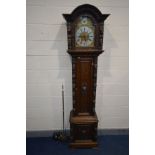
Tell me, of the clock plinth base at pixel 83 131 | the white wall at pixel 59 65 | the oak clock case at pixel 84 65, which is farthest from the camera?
the white wall at pixel 59 65

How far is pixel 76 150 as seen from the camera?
3.02m

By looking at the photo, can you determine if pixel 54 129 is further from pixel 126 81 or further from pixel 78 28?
pixel 78 28

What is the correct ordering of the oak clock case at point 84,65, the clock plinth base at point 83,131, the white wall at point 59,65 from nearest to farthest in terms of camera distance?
1. the oak clock case at point 84,65
2. the clock plinth base at point 83,131
3. the white wall at point 59,65

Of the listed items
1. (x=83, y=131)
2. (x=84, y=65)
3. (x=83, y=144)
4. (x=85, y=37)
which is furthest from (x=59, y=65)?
(x=83, y=144)

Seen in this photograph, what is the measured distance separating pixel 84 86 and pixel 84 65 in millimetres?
287

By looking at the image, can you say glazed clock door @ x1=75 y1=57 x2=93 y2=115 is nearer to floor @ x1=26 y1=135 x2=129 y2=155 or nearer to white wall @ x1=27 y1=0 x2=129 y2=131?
A: white wall @ x1=27 y1=0 x2=129 y2=131

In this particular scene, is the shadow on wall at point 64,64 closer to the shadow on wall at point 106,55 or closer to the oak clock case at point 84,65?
the oak clock case at point 84,65

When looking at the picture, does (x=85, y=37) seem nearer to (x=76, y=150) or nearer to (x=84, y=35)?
(x=84, y=35)

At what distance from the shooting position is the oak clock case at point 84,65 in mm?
2885

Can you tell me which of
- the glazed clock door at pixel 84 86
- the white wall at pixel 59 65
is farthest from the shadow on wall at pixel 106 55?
the glazed clock door at pixel 84 86
